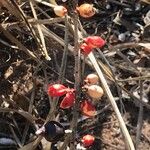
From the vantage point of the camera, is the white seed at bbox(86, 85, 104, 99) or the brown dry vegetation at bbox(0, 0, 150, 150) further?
the brown dry vegetation at bbox(0, 0, 150, 150)

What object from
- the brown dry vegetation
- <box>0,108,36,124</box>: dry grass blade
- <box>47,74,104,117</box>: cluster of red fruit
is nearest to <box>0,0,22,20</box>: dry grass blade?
the brown dry vegetation

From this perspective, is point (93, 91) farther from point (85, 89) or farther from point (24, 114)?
point (24, 114)

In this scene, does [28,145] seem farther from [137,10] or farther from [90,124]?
[137,10]

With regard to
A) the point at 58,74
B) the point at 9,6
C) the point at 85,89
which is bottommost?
the point at 58,74

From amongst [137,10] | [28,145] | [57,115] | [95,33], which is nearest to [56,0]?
[95,33]

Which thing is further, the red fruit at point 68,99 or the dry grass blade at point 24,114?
the dry grass blade at point 24,114

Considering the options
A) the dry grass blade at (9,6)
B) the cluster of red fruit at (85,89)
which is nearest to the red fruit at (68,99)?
the cluster of red fruit at (85,89)

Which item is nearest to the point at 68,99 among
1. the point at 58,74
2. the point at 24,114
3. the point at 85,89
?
the point at 85,89

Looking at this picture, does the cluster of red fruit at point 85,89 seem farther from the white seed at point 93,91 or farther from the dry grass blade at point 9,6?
the dry grass blade at point 9,6

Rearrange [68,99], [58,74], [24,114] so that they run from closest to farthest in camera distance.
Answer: [68,99]
[24,114]
[58,74]

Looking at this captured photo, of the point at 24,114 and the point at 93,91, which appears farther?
the point at 24,114

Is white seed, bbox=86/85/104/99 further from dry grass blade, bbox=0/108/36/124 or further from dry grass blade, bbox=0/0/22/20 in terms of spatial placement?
dry grass blade, bbox=0/0/22/20
